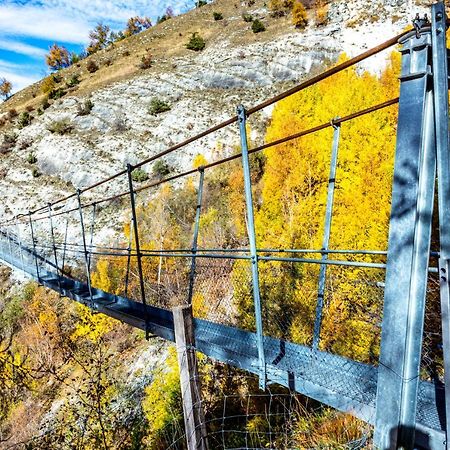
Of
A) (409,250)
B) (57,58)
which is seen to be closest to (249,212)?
(409,250)

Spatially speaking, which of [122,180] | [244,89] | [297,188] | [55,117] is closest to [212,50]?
[244,89]

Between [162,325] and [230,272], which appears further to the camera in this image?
[230,272]

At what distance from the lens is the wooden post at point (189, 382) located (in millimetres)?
2021

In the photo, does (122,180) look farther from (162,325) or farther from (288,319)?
(162,325)

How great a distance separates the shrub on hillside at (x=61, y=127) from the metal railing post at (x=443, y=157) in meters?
28.3

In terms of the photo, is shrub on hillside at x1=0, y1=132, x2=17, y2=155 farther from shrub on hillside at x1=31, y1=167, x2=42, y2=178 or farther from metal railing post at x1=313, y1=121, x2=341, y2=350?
metal railing post at x1=313, y1=121, x2=341, y2=350

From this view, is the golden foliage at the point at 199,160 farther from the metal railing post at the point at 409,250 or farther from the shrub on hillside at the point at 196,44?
the metal railing post at the point at 409,250

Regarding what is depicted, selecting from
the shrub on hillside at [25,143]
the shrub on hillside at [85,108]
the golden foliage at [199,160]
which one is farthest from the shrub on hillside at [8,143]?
the golden foliage at [199,160]

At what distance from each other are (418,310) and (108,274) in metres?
17.8

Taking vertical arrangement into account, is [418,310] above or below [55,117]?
below

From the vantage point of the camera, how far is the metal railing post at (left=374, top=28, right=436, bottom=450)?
880 millimetres

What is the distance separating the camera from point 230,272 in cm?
1059

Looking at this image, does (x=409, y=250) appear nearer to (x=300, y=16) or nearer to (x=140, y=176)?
(x=140, y=176)

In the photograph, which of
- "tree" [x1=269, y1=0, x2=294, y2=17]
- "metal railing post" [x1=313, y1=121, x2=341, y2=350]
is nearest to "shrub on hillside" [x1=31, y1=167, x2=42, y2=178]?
"tree" [x1=269, y1=0, x2=294, y2=17]
